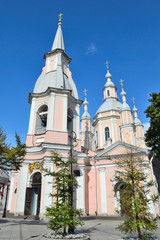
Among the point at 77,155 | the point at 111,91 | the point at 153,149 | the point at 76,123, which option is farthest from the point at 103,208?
the point at 111,91

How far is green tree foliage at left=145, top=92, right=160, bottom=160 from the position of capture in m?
17.2

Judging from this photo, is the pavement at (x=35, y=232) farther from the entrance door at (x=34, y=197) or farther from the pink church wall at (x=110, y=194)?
the pink church wall at (x=110, y=194)

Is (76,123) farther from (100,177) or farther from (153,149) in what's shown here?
(153,149)

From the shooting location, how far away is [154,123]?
17.4 meters

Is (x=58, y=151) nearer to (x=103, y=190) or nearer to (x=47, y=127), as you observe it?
(x=47, y=127)

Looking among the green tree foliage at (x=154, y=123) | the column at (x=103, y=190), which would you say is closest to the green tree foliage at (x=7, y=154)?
the column at (x=103, y=190)

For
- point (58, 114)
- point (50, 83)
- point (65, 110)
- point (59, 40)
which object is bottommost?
point (58, 114)

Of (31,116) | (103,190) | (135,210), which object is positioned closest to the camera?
(135,210)

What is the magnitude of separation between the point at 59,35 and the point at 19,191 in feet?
62.9

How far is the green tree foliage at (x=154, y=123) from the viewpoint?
17.2 metres

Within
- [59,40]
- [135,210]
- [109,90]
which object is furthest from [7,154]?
[109,90]

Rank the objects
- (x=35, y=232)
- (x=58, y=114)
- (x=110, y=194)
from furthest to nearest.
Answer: (x=58, y=114)
(x=110, y=194)
(x=35, y=232)

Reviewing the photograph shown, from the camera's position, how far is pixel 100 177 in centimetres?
1775

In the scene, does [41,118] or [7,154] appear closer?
[7,154]
